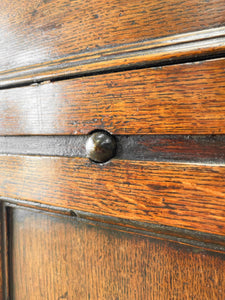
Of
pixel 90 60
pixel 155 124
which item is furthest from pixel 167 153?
pixel 90 60

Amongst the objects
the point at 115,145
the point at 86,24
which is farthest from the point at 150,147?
the point at 86,24

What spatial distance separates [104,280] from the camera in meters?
0.30

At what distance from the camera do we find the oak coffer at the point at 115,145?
22 cm

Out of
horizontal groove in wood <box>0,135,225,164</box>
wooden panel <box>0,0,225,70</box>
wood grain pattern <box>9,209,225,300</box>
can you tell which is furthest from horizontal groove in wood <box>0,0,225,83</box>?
wood grain pattern <box>9,209,225,300</box>

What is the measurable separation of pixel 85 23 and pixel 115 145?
154 mm

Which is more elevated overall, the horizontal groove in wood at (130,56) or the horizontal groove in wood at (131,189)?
the horizontal groove in wood at (130,56)

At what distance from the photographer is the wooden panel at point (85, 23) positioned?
0.23 meters

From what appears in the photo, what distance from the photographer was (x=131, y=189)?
259 millimetres

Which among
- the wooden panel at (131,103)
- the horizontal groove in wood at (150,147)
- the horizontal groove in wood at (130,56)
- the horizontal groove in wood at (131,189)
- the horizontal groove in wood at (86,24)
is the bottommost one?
the horizontal groove in wood at (131,189)

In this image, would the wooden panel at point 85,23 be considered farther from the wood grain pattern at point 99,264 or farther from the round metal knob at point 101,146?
the wood grain pattern at point 99,264

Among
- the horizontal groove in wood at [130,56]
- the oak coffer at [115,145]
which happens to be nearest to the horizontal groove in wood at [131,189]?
the oak coffer at [115,145]

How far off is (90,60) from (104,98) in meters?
0.05

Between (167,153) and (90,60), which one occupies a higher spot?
(90,60)

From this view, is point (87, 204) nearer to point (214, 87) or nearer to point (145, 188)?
point (145, 188)
